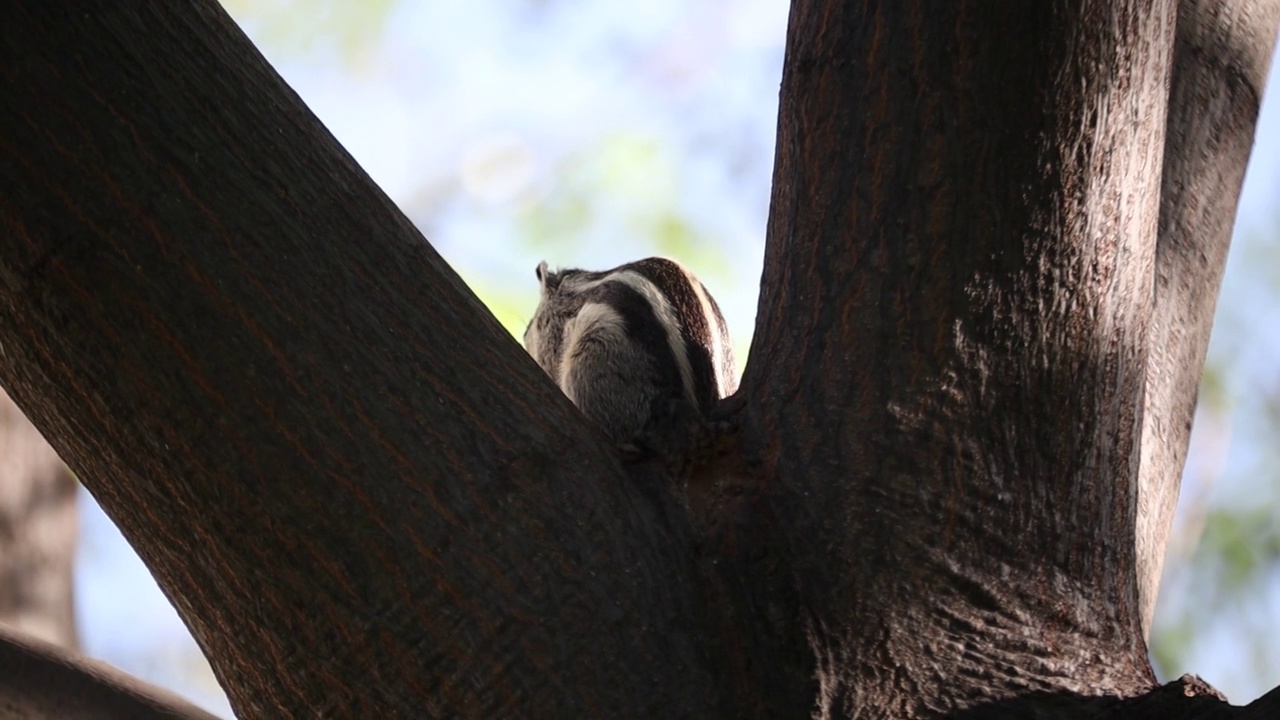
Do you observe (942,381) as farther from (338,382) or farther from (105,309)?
(105,309)

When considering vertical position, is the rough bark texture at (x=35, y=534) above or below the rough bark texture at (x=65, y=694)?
above

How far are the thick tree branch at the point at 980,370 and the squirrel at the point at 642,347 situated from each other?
103 centimetres

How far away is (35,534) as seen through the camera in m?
4.91

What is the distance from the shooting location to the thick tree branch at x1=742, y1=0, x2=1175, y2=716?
2021 mm

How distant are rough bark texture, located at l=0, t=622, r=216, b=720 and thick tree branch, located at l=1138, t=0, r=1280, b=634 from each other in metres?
2.11

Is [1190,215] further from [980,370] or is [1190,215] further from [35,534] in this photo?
[35,534]

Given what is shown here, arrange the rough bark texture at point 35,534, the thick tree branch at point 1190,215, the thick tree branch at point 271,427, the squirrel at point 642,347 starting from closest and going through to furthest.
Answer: the thick tree branch at point 271,427
the thick tree branch at point 1190,215
the squirrel at point 642,347
the rough bark texture at point 35,534

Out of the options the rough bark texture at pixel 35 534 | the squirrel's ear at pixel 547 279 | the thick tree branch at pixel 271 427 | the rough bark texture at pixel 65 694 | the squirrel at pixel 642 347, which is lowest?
the rough bark texture at pixel 65 694

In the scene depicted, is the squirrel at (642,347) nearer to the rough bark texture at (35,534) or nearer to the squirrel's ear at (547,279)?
the squirrel's ear at (547,279)

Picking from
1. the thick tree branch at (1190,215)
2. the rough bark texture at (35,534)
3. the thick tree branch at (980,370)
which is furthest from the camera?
the rough bark texture at (35,534)

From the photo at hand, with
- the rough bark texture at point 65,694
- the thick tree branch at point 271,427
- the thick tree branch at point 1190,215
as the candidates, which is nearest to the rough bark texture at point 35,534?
the rough bark texture at point 65,694

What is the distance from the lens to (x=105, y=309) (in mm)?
1853

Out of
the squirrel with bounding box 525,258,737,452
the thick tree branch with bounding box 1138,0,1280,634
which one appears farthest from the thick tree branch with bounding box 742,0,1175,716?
the squirrel with bounding box 525,258,737,452

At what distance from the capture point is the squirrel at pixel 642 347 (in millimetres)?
3498
